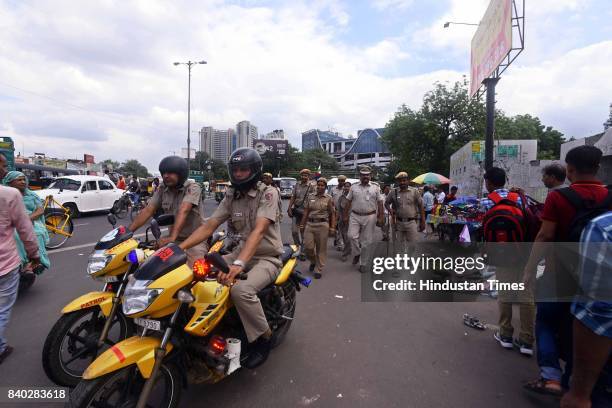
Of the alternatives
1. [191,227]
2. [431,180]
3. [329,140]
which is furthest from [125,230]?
[329,140]

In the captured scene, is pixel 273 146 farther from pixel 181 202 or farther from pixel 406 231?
pixel 181 202

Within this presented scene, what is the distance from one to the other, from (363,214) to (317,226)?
90 cm

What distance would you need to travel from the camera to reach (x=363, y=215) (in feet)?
19.4

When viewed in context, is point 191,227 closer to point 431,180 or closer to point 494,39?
point 494,39

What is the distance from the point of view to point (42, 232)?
17.2 ft

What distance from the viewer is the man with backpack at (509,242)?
9.64ft

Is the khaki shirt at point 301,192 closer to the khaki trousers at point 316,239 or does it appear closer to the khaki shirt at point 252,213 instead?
the khaki trousers at point 316,239

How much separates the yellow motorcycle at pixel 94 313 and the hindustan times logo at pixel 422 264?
421 centimetres

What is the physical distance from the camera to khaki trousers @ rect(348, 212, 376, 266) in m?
5.89

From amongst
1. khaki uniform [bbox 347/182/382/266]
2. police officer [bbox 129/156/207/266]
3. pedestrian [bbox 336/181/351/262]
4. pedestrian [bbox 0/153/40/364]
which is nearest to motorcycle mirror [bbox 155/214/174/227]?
police officer [bbox 129/156/207/266]

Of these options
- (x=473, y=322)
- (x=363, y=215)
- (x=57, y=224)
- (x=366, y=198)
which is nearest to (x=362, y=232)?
(x=363, y=215)

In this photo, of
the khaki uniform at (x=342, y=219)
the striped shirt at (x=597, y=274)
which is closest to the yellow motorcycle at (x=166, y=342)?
the striped shirt at (x=597, y=274)

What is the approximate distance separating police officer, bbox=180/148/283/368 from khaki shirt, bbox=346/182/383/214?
10.9ft

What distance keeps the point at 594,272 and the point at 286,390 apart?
2.09 metres
